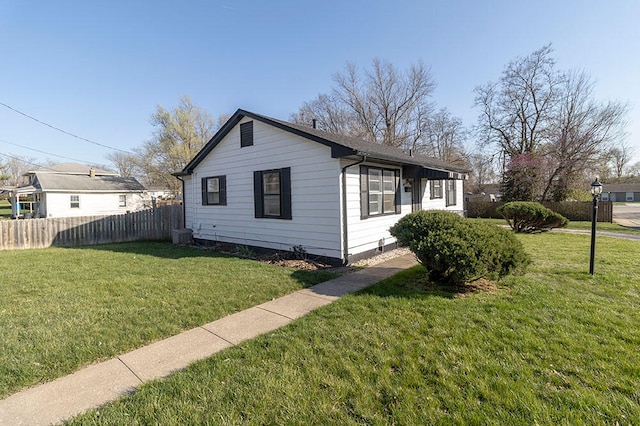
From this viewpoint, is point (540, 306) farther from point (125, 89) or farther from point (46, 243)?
point (125, 89)

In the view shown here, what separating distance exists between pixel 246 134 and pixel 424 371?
26.7 feet

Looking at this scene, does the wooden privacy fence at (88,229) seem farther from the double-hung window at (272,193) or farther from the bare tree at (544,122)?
the bare tree at (544,122)

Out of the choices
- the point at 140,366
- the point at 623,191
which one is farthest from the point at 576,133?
the point at 623,191

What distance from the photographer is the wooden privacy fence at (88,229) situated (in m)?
10.2

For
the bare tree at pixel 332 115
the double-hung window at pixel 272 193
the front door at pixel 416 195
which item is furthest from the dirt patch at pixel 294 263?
the bare tree at pixel 332 115

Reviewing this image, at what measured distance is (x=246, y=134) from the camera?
9.02m

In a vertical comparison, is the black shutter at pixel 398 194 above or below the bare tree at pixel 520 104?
below

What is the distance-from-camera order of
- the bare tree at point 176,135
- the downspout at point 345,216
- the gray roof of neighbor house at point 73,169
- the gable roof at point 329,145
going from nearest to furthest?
the gable roof at point 329,145
the downspout at point 345,216
the bare tree at point 176,135
the gray roof of neighbor house at point 73,169

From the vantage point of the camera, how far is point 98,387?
2.56m

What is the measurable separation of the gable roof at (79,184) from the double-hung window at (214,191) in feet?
63.2

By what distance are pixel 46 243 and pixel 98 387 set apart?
1153cm

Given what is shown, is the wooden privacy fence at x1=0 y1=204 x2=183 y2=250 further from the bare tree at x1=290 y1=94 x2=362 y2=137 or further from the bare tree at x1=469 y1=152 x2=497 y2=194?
the bare tree at x1=469 y1=152 x2=497 y2=194

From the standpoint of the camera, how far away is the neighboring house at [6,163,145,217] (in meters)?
22.2

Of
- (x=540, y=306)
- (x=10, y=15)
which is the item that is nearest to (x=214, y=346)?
(x=540, y=306)
